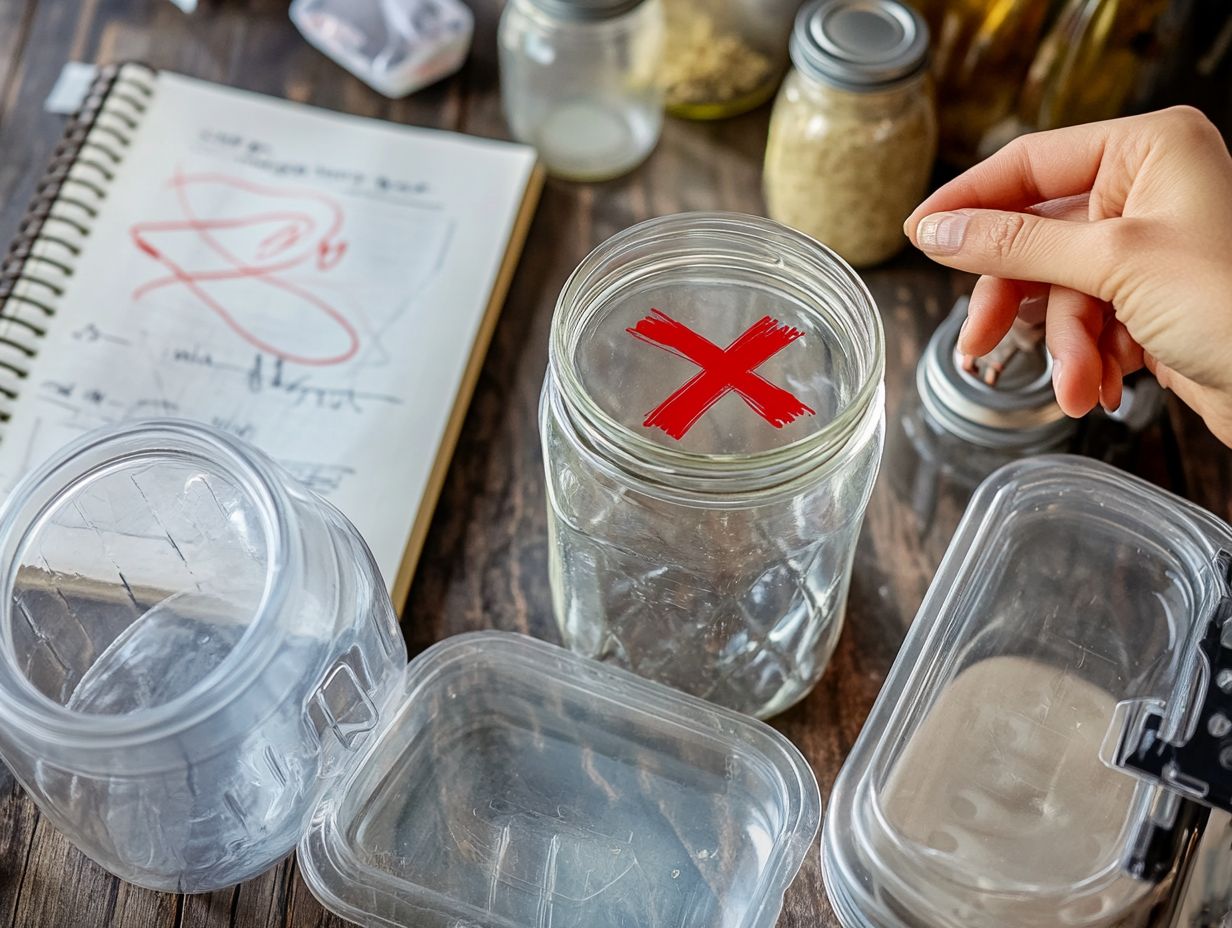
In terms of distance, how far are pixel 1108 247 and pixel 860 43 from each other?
26 cm

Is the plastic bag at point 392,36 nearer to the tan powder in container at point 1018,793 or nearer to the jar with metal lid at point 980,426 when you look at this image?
the jar with metal lid at point 980,426

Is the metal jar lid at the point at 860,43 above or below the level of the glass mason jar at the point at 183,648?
above

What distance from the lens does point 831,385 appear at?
1.98 ft

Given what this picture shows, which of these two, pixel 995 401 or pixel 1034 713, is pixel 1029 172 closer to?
pixel 995 401

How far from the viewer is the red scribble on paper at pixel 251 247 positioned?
2.67 ft

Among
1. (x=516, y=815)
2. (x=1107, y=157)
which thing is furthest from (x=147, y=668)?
(x=1107, y=157)

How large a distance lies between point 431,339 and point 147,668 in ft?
0.96

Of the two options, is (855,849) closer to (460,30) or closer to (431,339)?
(431,339)

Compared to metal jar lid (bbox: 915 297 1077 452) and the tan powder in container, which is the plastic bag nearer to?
metal jar lid (bbox: 915 297 1077 452)

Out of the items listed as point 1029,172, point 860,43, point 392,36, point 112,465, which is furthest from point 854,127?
point 112,465

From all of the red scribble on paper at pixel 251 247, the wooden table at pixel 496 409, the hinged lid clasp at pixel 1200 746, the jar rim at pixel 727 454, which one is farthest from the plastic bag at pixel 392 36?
the hinged lid clasp at pixel 1200 746

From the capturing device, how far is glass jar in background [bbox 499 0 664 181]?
2.77 ft

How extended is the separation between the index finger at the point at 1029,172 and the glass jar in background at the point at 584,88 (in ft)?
0.98

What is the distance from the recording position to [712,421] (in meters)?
0.59
